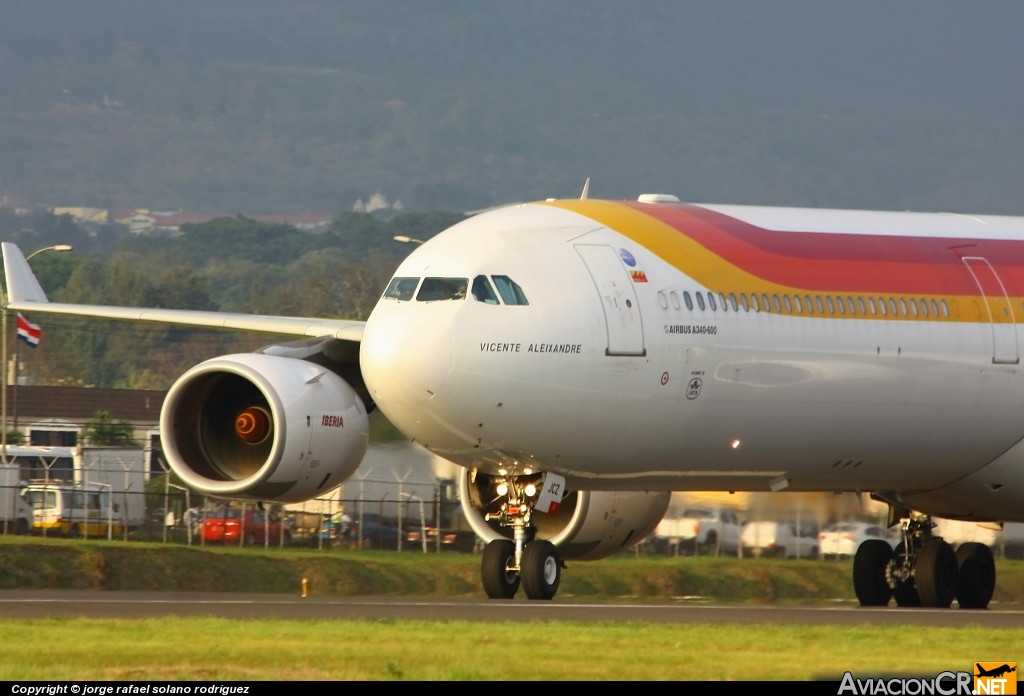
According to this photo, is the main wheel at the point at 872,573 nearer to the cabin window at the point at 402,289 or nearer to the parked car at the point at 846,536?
the parked car at the point at 846,536

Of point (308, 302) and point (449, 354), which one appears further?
point (308, 302)

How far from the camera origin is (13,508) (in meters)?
48.1

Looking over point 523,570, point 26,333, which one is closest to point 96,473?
point 26,333

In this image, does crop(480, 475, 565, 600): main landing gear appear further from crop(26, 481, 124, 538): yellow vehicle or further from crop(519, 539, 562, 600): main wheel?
crop(26, 481, 124, 538): yellow vehicle

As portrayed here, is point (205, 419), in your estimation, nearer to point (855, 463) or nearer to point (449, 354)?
point (449, 354)

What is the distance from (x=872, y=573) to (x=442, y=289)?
8667 mm

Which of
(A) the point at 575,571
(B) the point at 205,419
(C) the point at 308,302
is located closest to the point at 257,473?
(B) the point at 205,419

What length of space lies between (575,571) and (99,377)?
98.7m

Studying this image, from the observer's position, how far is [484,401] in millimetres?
22953

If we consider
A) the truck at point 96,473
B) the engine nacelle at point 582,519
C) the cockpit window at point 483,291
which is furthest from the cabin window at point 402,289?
the truck at point 96,473

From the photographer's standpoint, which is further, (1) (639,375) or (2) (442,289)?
(1) (639,375)

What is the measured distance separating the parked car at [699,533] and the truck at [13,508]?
13645 mm

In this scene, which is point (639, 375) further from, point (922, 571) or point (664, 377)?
point (922, 571)

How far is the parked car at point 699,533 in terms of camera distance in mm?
35250
